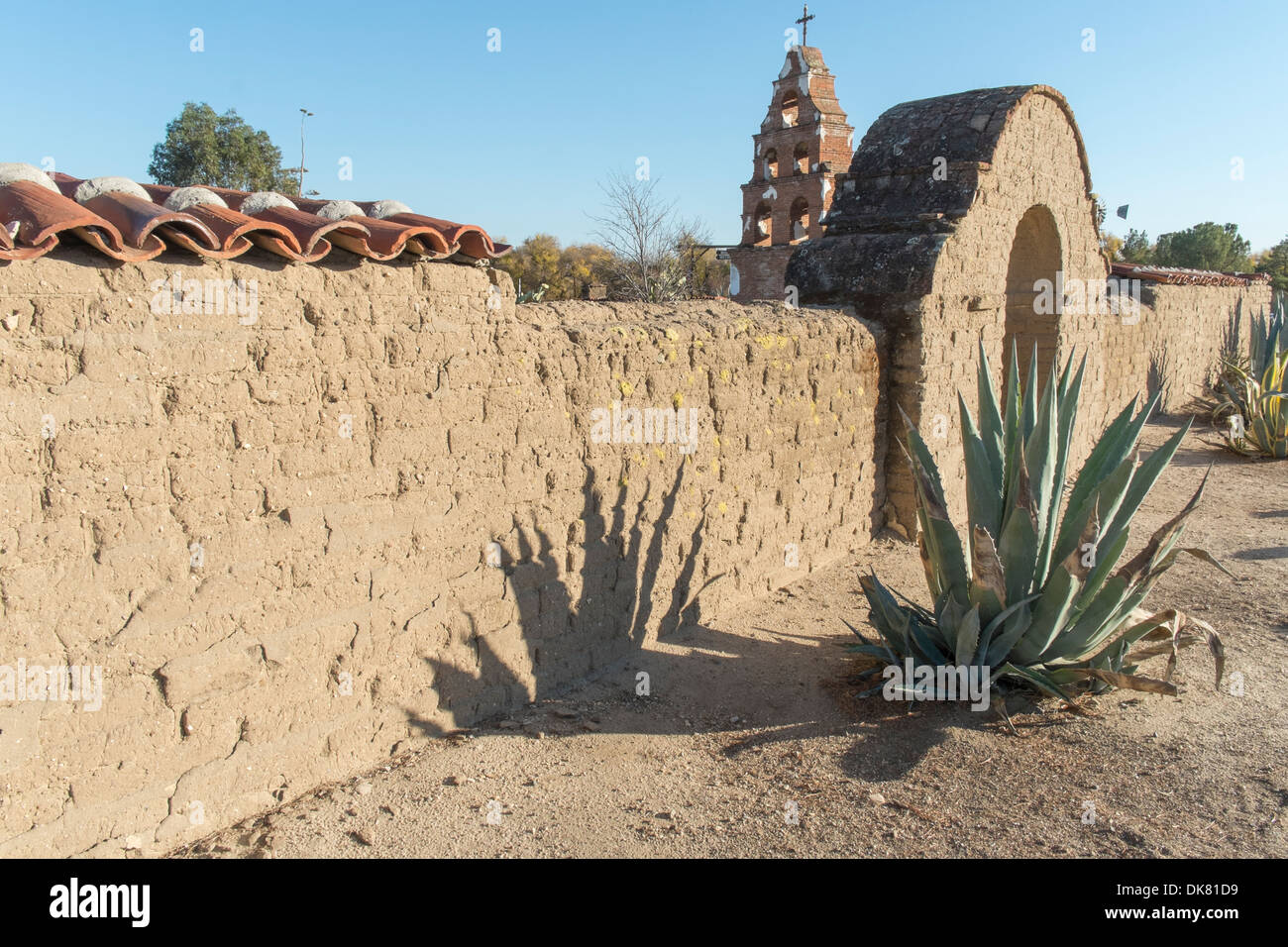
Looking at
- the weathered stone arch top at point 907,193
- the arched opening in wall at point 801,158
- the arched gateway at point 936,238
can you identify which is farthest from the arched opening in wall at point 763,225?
the weathered stone arch top at point 907,193

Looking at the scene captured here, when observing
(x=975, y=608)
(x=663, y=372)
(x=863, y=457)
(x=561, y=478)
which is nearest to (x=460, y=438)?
(x=561, y=478)

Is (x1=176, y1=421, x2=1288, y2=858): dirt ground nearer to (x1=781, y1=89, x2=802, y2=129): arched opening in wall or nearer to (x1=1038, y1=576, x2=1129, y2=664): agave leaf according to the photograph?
(x1=1038, y1=576, x2=1129, y2=664): agave leaf

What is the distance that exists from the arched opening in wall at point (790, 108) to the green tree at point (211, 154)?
1130cm

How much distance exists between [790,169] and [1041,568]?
59.4 feet

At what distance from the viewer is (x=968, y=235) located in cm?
628

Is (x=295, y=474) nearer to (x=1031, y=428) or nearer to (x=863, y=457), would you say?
(x=1031, y=428)

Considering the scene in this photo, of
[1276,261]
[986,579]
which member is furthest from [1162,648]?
[1276,261]

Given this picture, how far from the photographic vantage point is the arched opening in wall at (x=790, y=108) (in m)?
20.6

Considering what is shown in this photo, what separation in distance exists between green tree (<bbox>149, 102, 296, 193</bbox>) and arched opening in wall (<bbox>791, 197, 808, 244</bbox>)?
1131cm

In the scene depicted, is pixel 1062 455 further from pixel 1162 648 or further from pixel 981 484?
pixel 1162 648

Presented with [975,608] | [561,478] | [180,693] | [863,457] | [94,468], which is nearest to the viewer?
[94,468]

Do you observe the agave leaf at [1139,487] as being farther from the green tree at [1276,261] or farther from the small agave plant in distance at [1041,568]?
the green tree at [1276,261]

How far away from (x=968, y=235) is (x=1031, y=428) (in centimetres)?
270

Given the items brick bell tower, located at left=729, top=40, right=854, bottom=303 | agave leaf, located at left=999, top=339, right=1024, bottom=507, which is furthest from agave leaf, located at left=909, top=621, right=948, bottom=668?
brick bell tower, located at left=729, top=40, right=854, bottom=303
